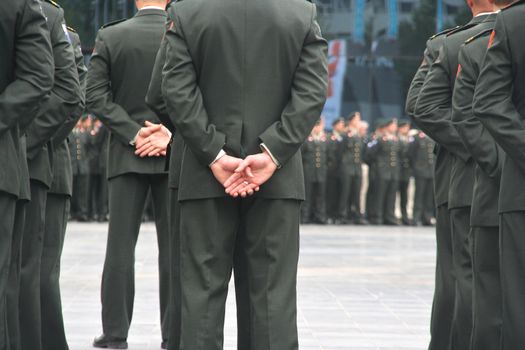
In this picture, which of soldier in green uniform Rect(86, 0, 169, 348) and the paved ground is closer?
soldier in green uniform Rect(86, 0, 169, 348)

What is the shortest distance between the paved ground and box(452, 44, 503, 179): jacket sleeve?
6.65 feet

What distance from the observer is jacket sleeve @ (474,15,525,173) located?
207 inches

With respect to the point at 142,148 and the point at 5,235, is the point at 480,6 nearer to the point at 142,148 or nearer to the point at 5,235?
the point at 142,148

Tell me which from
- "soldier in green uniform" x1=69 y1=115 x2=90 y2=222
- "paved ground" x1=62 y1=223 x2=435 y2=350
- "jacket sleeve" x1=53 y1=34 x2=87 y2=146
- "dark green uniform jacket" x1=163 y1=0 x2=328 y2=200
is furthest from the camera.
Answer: "soldier in green uniform" x1=69 y1=115 x2=90 y2=222

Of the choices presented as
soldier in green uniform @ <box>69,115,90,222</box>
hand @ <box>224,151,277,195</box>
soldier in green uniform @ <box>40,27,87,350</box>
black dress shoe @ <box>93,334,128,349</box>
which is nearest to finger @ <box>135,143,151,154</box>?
soldier in green uniform @ <box>40,27,87,350</box>

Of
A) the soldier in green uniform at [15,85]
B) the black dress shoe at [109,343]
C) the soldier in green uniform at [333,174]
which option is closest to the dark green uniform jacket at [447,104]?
the black dress shoe at [109,343]

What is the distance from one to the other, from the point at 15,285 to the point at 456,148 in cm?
243

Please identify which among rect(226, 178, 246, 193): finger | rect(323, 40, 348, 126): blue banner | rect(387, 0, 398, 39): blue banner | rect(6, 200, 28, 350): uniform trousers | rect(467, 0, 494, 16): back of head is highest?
rect(467, 0, 494, 16): back of head

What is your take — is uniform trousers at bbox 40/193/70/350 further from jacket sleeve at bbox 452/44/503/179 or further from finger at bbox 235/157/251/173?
jacket sleeve at bbox 452/44/503/179

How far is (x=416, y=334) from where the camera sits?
8414 mm

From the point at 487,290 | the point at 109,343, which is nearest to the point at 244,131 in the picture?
the point at 487,290

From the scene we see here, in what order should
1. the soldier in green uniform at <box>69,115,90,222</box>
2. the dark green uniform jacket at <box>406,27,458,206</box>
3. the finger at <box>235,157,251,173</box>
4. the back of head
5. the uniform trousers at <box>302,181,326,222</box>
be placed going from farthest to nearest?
the uniform trousers at <box>302,181,326,222</box>
the soldier in green uniform at <box>69,115,90,222</box>
the dark green uniform jacket at <box>406,27,458,206</box>
the back of head
the finger at <box>235,157,251,173</box>

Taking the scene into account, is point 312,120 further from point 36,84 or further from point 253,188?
point 36,84

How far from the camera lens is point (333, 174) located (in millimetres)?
26312
